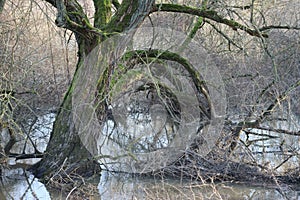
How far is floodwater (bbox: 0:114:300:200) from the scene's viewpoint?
641 centimetres

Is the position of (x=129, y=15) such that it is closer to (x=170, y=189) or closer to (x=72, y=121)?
(x=72, y=121)

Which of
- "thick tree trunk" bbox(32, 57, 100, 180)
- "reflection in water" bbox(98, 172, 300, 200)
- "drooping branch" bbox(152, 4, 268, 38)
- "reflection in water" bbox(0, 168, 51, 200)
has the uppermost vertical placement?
"drooping branch" bbox(152, 4, 268, 38)

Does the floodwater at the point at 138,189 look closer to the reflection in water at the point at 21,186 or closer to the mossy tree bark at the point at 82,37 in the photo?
the reflection in water at the point at 21,186

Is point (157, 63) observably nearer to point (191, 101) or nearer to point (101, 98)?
point (191, 101)

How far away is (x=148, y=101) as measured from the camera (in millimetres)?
9414

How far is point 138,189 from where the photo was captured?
6.73m

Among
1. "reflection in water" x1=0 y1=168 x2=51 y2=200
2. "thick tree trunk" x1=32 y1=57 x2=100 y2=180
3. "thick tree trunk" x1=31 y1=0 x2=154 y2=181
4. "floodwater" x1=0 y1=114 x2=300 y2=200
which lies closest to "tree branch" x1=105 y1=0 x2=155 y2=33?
"thick tree trunk" x1=31 y1=0 x2=154 y2=181

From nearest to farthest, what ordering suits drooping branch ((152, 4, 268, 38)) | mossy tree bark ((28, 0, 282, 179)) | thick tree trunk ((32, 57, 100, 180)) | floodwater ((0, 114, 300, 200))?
floodwater ((0, 114, 300, 200)), mossy tree bark ((28, 0, 282, 179)), thick tree trunk ((32, 57, 100, 180)), drooping branch ((152, 4, 268, 38))

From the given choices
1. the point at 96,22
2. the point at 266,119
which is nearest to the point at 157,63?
the point at 96,22

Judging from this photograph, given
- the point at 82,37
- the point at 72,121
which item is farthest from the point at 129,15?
the point at 72,121

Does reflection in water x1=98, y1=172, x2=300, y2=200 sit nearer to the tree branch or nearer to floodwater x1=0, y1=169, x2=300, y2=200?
floodwater x1=0, y1=169, x2=300, y2=200

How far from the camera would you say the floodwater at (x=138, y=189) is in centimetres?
641

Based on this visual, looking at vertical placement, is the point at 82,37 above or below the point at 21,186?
above

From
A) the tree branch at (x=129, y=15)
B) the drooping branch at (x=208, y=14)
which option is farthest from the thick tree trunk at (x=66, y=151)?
the drooping branch at (x=208, y=14)
